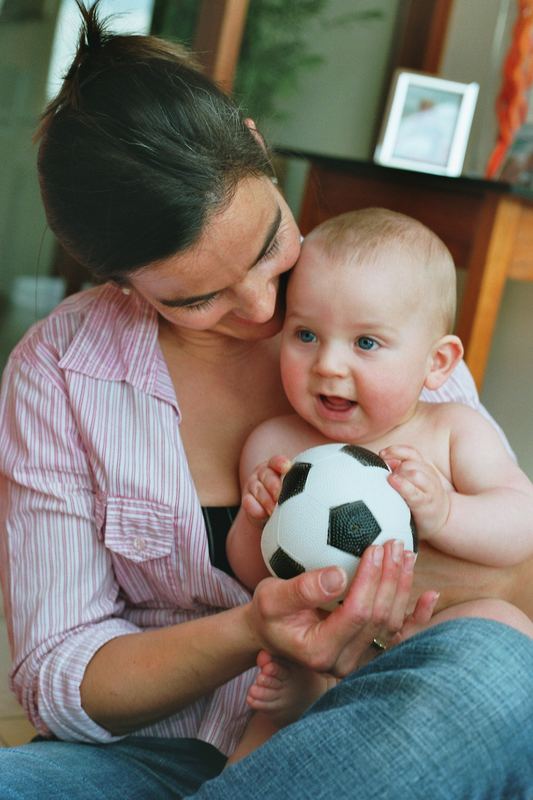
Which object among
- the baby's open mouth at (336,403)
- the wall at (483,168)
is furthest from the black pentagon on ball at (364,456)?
the wall at (483,168)

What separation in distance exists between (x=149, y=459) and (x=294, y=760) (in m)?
0.57

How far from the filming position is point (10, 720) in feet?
6.70

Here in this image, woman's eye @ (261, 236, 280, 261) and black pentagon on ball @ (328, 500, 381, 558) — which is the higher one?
woman's eye @ (261, 236, 280, 261)

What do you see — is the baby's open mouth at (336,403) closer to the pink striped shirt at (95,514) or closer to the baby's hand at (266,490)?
the baby's hand at (266,490)

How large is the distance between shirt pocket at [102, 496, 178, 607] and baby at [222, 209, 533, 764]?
0.30 feet

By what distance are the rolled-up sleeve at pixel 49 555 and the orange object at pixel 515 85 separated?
2153 millimetres

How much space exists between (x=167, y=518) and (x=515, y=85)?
2.25m

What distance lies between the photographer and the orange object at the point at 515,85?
128 inches

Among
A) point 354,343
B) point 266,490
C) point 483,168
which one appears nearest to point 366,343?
point 354,343

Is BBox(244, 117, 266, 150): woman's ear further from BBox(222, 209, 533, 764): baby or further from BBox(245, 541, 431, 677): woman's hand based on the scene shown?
BBox(245, 541, 431, 677): woman's hand

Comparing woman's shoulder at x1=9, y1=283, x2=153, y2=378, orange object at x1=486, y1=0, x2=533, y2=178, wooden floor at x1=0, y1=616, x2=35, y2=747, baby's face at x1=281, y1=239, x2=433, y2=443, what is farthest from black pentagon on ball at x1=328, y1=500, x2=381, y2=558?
orange object at x1=486, y1=0, x2=533, y2=178

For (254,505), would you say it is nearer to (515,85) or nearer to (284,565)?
(284,565)

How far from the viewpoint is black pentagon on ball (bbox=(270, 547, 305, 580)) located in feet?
4.31

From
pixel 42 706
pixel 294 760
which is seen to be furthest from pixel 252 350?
pixel 294 760
